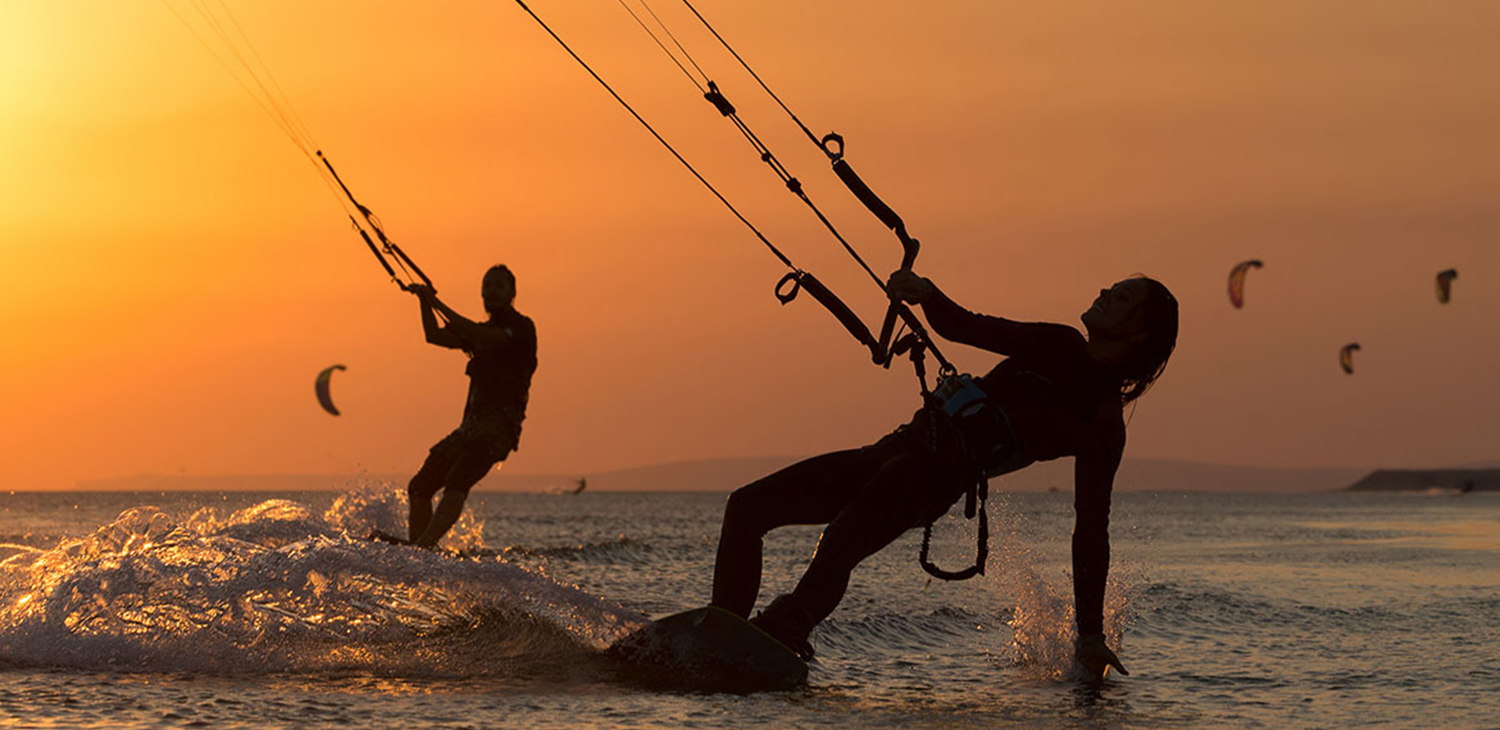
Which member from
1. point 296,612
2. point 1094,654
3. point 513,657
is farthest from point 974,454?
point 296,612

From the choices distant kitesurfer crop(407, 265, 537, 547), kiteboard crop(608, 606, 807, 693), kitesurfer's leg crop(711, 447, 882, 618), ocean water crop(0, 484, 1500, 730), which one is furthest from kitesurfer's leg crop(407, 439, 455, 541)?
kitesurfer's leg crop(711, 447, 882, 618)

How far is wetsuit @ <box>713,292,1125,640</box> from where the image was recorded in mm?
7152

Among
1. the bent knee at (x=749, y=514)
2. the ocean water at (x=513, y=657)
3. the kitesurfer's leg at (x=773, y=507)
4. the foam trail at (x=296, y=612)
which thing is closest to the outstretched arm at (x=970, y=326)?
the kitesurfer's leg at (x=773, y=507)

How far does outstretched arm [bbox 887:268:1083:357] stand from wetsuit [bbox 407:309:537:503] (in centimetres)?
537

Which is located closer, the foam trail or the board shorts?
the foam trail

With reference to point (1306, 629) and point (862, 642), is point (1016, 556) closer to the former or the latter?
point (862, 642)

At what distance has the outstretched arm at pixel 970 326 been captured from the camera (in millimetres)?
6809

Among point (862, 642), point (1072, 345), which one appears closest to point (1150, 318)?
point (1072, 345)

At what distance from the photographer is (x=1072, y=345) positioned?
7.20 meters

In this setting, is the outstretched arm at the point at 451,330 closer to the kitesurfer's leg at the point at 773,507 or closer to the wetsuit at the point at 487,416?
the wetsuit at the point at 487,416

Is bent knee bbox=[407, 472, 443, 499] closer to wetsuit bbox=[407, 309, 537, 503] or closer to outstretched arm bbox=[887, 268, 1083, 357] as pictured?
wetsuit bbox=[407, 309, 537, 503]

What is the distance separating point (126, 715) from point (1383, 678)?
553cm

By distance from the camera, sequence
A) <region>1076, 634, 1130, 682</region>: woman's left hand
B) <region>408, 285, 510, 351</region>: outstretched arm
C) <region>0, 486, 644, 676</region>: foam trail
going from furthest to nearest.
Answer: <region>408, 285, 510, 351</region>: outstretched arm → <region>0, 486, 644, 676</region>: foam trail → <region>1076, 634, 1130, 682</region>: woman's left hand

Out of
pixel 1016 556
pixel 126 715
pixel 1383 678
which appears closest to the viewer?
pixel 126 715
